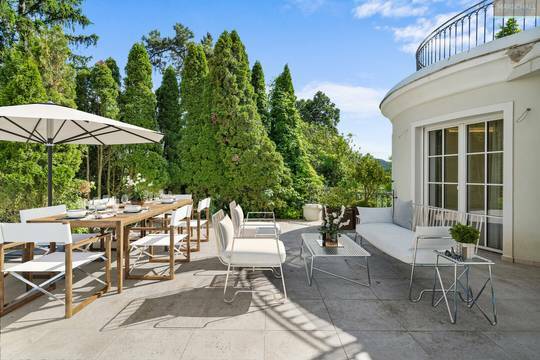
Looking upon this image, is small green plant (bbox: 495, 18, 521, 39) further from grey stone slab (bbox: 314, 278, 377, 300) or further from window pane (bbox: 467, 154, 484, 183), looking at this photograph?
grey stone slab (bbox: 314, 278, 377, 300)

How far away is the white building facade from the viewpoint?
4.80 meters

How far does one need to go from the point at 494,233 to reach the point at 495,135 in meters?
1.62

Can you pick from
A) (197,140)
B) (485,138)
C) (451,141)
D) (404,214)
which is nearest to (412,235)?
(404,214)

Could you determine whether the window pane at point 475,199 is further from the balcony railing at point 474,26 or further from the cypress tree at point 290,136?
the cypress tree at point 290,136

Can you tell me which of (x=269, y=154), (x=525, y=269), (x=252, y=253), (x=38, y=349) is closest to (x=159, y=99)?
(x=269, y=154)

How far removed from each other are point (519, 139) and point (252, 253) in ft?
14.4

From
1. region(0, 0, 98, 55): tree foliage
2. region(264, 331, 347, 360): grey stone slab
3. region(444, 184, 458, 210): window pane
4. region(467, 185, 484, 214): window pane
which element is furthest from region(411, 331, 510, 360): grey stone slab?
region(0, 0, 98, 55): tree foliage

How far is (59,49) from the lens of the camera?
26.0ft

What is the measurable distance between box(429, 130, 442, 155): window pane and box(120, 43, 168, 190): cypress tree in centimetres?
714

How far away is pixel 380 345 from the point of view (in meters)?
2.49

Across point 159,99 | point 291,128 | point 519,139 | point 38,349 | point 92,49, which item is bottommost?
point 38,349

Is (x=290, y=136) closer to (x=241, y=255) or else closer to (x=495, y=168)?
(x=495, y=168)

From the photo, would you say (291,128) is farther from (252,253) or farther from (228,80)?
(252,253)

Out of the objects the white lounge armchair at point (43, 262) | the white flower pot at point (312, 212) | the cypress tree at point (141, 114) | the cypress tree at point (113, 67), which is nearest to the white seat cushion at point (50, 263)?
the white lounge armchair at point (43, 262)
